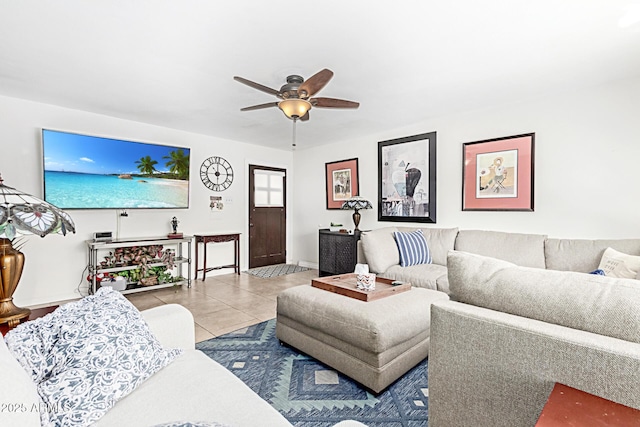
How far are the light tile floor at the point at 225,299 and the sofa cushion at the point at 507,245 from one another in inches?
94.1

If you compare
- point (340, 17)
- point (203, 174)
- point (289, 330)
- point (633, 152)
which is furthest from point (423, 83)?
point (203, 174)

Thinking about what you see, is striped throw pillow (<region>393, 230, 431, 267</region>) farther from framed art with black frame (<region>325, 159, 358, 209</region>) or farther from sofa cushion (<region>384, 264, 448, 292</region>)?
framed art with black frame (<region>325, 159, 358, 209</region>)

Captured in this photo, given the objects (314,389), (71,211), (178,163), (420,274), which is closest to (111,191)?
(71,211)

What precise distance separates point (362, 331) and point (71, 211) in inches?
157

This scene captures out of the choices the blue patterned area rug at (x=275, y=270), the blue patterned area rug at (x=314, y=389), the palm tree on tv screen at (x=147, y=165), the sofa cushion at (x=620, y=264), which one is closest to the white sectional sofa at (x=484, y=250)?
the sofa cushion at (x=620, y=264)

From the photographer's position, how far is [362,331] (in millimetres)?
1867

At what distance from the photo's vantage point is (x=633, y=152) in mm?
2943

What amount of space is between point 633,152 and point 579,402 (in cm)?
335

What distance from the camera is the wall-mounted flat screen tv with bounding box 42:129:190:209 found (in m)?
3.66

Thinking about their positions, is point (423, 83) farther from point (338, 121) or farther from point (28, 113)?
point (28, 113)

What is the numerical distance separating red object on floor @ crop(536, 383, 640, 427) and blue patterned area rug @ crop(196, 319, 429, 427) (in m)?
1.08

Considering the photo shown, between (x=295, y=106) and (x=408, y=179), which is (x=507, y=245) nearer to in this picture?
(x=408, y=179)

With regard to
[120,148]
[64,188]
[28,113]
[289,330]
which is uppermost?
[28,113]

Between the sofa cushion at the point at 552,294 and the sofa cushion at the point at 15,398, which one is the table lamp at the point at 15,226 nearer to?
the sofa cushion at the point at 15,398
